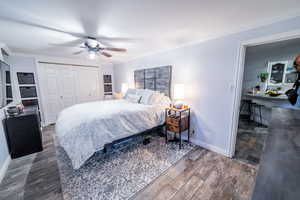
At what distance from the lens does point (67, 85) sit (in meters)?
4.18

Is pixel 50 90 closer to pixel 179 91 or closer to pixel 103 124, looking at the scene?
pixel 103 124

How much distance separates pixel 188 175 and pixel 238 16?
2.36 m

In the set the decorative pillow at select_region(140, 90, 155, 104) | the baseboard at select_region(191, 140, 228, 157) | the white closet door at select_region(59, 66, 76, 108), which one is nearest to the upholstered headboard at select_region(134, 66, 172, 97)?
the decorative pillow at select_region(140, 90, 155, 104)

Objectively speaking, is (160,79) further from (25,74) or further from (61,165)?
(25,74)

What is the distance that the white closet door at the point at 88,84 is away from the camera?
4426mm

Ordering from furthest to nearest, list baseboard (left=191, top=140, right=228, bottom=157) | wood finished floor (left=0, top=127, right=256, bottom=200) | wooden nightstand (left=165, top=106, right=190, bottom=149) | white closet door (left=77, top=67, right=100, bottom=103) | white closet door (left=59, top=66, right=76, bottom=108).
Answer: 1. white closet door (left=77, top=67, right=100, bottom=103)
2. white closet door (left=59, top=66, right=76, bottom=108)
3. wooden nightstand (left=165, top=106, right=190, bottom=149)
4. baseboard (left=191, top=140, right=228, bottom=157)
5. wood finished floor (left=0, top=127, right=256, bottom=200)

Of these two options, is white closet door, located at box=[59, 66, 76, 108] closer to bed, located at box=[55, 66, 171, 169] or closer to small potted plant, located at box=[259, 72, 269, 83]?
bed, located at box=[55, 66, 171, 169]

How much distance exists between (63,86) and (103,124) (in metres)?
3.05

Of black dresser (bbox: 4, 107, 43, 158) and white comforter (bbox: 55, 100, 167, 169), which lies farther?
black dresser (bbox: 4, 107, 43, 158)

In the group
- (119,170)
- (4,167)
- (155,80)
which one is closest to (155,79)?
(155,80)

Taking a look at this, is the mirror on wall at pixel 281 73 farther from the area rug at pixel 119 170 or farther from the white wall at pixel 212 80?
the area rug at pixel 119 170

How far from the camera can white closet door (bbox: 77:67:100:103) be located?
443 centimetres

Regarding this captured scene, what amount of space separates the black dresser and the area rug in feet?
1.45

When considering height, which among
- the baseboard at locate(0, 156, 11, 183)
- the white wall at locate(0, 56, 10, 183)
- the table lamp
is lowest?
the baseboard at locate(0, 156, 11, 183)
